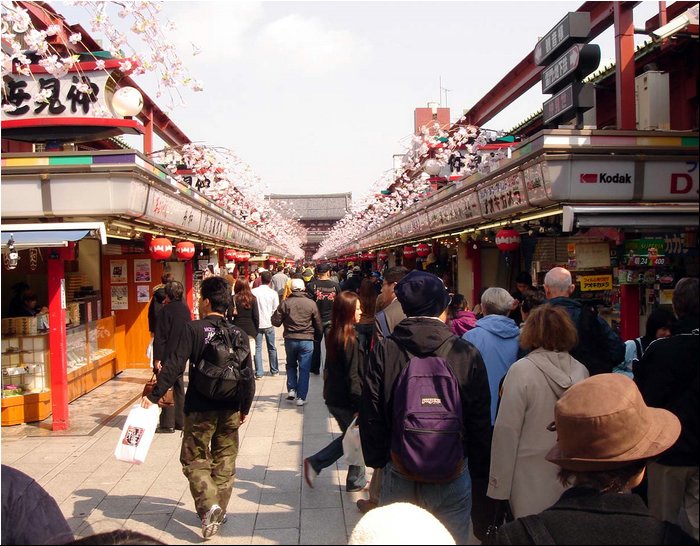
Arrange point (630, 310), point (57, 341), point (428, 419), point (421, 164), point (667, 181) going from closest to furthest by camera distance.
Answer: point (428, 419)
point (667, 181)
point (630, 310)
point (57, 341)
point (421, 164)

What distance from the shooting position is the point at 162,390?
15.8 feet

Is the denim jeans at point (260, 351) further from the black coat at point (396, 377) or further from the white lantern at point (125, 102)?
the black coat at point (396, 377)

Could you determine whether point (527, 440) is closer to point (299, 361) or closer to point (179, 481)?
point (179, 481)

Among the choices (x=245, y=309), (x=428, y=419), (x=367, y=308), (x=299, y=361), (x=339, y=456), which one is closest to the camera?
(x=428, y=419)

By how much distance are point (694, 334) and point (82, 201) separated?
21.4 feet

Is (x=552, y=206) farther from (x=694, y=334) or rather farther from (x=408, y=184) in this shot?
(x=408, y=184)

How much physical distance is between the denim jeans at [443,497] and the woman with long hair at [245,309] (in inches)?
278

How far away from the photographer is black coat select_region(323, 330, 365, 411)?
5.43 m

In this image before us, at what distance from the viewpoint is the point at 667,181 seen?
6.26 metres

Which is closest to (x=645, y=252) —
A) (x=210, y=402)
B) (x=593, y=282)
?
(x=593, y=282)

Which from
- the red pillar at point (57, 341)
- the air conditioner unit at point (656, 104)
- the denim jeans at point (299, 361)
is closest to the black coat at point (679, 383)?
the air conditioner unit at point (656, 104)

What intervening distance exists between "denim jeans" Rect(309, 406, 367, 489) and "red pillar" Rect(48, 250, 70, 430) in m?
4.20

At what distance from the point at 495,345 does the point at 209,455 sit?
2.42 m

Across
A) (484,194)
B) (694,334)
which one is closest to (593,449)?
(694,334)
